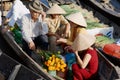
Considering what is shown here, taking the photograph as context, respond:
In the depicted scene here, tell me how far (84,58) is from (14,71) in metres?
1.15

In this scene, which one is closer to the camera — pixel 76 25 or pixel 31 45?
pixel 76 25

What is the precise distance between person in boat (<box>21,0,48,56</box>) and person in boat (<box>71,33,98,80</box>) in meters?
1.11

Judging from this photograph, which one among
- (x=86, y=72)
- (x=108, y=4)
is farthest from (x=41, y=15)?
(x=108, y=4)

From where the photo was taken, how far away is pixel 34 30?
24.2ft

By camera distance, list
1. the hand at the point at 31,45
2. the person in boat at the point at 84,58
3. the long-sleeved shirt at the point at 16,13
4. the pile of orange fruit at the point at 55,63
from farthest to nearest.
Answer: the long-sleeved shirt at the point at 16,13
the hand at the point at 31,45
the pile of orange fruit at the point at 55,63
the person in boat at the point at 84,58

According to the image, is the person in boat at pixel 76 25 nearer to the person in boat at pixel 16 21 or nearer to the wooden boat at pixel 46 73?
the wooden boat at pixel 46 73

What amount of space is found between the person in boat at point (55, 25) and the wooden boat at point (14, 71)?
0.82 metres

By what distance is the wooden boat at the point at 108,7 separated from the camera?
968 centimetres

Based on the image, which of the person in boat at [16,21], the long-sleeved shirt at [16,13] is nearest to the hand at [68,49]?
the person in boat at [16,21]

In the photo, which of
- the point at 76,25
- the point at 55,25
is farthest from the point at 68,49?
the point at 55,25

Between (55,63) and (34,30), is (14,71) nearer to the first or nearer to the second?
(55,63)

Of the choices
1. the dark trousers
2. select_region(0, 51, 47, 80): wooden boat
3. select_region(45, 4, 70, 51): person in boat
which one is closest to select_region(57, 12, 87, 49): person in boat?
select_region(45, 4, 70, 51): person in boat

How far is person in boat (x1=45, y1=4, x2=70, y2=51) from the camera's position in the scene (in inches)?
283

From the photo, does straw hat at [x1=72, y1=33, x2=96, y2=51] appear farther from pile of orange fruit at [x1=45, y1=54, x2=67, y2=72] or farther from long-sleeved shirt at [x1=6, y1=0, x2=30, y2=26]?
long-sleeved shirt at [x1=6, y1=0, x2=30, y2=26]
